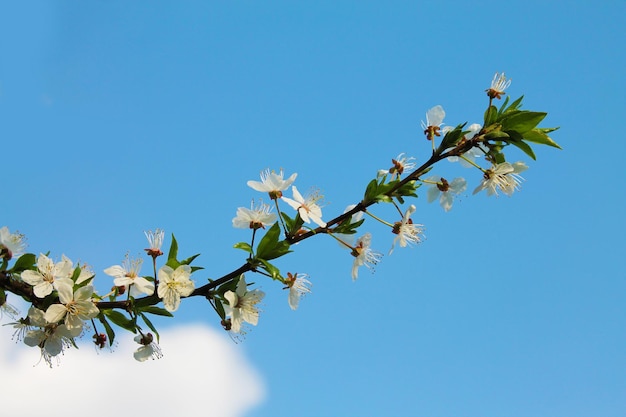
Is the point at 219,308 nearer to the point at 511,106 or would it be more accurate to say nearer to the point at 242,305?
the point at 242,305

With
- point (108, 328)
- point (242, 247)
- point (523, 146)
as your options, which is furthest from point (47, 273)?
point (523, 146)

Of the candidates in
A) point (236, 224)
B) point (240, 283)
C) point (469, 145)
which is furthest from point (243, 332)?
point (469, 145)

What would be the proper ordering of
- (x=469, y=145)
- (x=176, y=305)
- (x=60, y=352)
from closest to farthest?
(x=176, y=305) < (x=60, y=352) < (x=469, y=145)

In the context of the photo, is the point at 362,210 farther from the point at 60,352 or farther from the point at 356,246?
the point at 60,352

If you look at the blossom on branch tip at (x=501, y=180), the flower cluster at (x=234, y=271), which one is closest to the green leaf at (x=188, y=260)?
the flower cluster at (x=234, y=271)

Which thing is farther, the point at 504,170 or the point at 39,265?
the point at 504,170

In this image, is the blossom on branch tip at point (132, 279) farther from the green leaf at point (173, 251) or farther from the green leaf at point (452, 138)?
the green leaf at point (452, 138)
